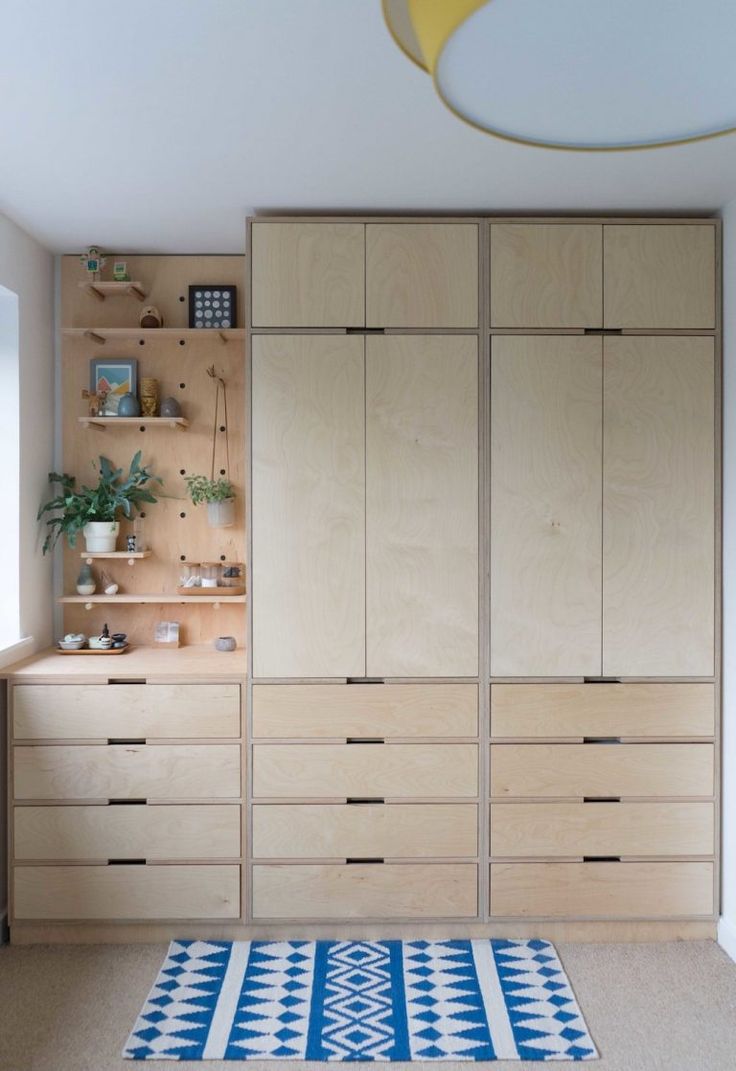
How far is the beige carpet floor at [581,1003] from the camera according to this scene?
234 cm

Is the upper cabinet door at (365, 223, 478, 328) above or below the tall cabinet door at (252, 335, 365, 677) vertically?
above

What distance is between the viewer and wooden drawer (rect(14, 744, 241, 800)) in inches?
116

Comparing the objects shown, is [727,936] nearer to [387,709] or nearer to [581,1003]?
[581,1003]

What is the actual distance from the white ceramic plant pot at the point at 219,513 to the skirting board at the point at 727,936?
91.6 inches

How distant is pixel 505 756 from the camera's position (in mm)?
2939

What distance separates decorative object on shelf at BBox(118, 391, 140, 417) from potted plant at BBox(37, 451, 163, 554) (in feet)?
0.57

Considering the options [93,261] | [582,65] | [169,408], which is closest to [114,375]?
[169,408]

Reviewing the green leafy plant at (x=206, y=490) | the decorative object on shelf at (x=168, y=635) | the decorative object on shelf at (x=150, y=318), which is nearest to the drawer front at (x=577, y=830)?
the decorative object on shelf at (x=168, y=635)

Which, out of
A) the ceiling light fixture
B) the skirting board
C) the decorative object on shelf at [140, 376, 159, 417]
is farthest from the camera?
the decorative object on shelf at [140, 376, 159, 417]

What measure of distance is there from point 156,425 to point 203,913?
6.16 ft

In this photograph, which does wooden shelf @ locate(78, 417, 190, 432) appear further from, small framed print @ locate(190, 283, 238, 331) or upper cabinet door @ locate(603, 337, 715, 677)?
upper cabinet door @ locate(603, 337, 715, 677)

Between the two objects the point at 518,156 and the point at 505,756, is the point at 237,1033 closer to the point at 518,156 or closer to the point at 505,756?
the point at 505,756

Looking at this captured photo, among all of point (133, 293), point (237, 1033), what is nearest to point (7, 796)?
point (237, 1033)

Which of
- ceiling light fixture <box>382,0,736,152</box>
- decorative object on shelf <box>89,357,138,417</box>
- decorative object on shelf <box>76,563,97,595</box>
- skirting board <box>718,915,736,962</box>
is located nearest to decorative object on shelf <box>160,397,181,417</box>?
decorative object on shelf <box>89,357,138,417</box>
